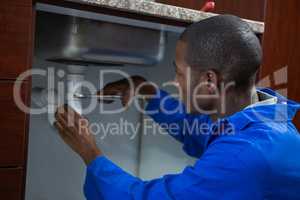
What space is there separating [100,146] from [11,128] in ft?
2.50

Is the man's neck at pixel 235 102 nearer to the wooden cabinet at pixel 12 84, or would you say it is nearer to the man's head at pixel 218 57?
the man's head at pixel 218 57

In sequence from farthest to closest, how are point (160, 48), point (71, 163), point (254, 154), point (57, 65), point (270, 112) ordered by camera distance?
1. point (71, 163)
2. point (57, 65)
3. point (160, 48)
4. point (270, 112)
5. point (254, 154)

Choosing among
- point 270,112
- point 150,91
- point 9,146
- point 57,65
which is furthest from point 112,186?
point 57,65

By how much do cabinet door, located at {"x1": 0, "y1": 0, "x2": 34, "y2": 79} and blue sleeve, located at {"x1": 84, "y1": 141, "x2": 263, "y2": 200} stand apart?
0.31 m

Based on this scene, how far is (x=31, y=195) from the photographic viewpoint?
61.1 inches

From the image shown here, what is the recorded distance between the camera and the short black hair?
3.04 feet

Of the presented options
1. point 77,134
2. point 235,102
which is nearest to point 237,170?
point 235,102

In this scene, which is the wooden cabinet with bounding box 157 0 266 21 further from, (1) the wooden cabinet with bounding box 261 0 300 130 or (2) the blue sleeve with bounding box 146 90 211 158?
(2) the blue sleeve with bounding box 146 90 211 158

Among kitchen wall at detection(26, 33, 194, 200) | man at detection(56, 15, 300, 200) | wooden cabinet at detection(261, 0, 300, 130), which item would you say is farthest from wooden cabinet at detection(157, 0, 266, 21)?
man at detection(56, 15, 300, 200)

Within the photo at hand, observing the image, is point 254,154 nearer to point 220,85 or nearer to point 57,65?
point 220,85

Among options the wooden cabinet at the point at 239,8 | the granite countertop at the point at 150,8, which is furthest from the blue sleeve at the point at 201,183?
the wooden cabinet at the point at 239,8

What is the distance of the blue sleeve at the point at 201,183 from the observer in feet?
2.75

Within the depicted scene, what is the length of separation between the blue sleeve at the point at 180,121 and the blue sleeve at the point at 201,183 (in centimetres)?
42

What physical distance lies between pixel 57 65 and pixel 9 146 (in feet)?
2.03
